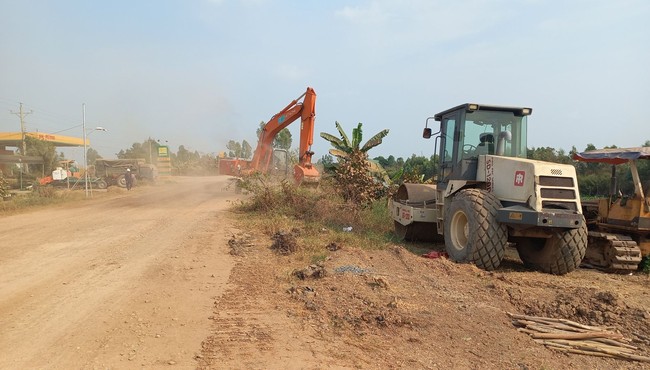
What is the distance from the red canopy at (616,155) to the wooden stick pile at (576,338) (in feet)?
16.3

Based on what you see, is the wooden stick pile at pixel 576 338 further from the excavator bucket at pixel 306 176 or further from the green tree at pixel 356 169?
the excavator bucket at pixel 306 176

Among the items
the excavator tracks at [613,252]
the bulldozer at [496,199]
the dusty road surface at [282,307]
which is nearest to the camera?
the dusty road surface at [282,307]

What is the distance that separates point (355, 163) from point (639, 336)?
29.7 feet

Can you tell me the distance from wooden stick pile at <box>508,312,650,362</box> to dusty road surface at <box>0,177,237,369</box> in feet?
10.7

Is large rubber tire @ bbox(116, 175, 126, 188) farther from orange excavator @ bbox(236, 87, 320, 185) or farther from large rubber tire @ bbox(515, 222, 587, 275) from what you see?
large rubber tire @ bbox(515, 222, 587, 275)

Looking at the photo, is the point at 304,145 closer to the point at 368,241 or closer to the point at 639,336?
the point at 368,241

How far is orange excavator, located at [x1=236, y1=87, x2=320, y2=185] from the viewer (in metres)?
16.0

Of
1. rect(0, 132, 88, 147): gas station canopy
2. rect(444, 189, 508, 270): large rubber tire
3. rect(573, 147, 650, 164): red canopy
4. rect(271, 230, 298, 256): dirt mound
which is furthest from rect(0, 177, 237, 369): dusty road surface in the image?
rect(0, 132, 88, 147): gas station canopy

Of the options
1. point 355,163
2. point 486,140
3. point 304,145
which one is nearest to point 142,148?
point 304,145

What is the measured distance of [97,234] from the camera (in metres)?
9.59

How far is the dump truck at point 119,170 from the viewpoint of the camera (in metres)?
29.7

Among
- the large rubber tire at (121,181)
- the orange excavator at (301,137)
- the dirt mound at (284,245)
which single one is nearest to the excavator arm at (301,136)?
the orange excavator at (301,137)

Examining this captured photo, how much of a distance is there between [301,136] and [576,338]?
45.3 feet

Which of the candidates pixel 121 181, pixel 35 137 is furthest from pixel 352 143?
pixel 35 137
